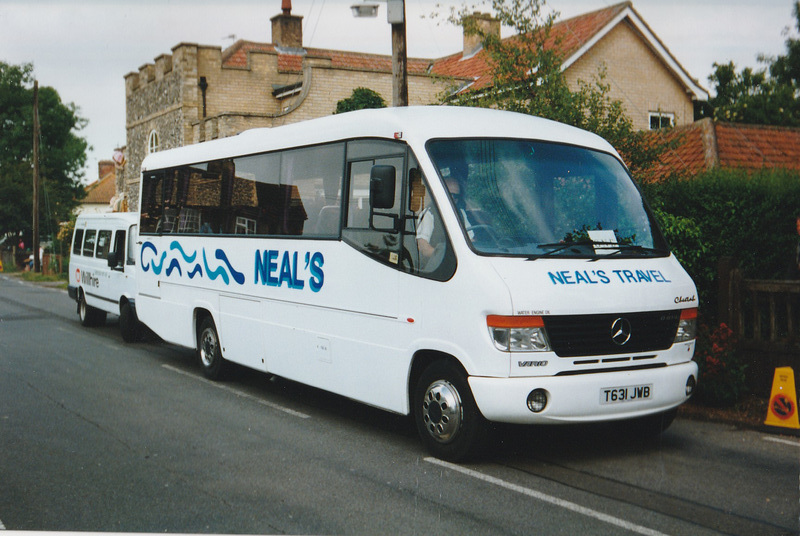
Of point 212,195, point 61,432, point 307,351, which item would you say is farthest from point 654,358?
point 212,195

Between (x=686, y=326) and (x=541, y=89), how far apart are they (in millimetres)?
5287

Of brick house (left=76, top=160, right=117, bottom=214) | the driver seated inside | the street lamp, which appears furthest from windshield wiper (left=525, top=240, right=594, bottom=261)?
brick house (left=76, top=160, right=117, bottom=214)

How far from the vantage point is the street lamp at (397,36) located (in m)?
12.8

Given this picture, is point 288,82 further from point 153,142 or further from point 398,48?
point 398,48

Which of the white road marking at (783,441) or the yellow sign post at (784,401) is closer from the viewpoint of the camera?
the white road marking at (783,441)

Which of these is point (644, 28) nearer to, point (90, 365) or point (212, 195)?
point (212, 195)

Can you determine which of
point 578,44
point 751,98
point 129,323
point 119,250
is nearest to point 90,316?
point 119,250

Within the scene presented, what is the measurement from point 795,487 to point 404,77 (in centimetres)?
867

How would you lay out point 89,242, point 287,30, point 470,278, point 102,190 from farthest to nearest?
point 102,190 → point 287,30 → point 89,242 → point 470,278

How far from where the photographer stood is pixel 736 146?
53.1 ft

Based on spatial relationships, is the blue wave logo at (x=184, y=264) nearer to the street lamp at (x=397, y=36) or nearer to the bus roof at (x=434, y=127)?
the bus roof at (x=434, y=127)

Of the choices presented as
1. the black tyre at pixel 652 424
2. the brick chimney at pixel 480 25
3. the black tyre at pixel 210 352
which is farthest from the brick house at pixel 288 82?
the black tyre at pixel 652 424

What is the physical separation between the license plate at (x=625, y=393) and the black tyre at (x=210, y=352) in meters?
5.45

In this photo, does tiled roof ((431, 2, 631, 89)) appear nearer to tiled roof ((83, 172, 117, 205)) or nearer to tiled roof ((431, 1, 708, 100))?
tiled roof ((431, 1, 708, 100))
